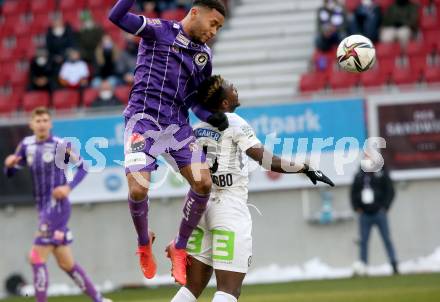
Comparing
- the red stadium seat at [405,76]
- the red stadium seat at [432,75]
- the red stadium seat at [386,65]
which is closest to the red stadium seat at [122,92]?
the red stadium seat at [386,65]

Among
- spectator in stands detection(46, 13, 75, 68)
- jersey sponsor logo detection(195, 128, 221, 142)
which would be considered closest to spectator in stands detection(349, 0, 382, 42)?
spectator in stands detection(46, 13, 75, 68)

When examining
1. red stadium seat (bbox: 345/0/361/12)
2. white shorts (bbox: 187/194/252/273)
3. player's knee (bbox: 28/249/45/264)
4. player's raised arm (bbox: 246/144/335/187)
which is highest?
red stadium seat (bbox: 345/0/361/12)

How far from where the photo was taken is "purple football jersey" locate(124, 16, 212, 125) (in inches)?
350

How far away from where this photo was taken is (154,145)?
881 cm

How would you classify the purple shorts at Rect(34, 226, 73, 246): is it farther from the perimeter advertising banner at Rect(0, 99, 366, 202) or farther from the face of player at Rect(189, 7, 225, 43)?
the face of player at Rect(189, 7, 225, 43)

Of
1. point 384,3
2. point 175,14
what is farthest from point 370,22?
point 175,14

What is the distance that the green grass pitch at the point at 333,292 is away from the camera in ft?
42.7

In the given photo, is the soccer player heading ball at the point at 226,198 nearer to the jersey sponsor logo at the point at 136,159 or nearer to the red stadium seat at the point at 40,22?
the jersey sponsor logo at the point at 136,159

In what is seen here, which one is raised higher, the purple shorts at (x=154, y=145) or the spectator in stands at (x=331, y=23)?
the spectator in stands at (x=331, y=23)

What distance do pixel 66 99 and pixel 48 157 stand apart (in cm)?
688

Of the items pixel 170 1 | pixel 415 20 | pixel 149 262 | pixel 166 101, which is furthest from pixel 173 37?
pixel 170 1

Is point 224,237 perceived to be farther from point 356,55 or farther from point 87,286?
point 87,286

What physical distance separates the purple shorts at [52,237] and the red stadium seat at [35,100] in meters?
7.25

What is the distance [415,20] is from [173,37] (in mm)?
10749
